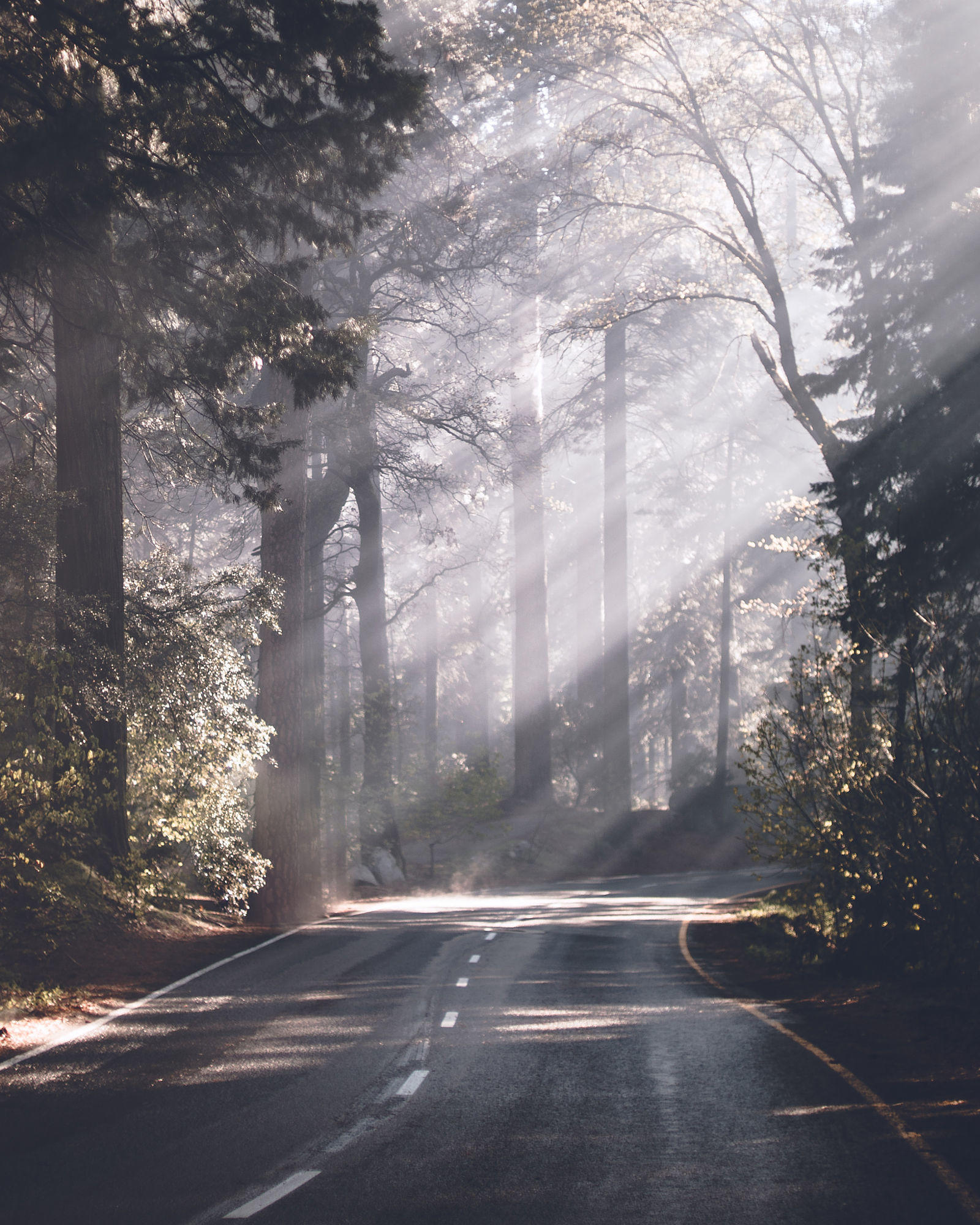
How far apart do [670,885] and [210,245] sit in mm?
22817

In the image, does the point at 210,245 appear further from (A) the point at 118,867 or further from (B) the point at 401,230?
(B) the point at 401,230

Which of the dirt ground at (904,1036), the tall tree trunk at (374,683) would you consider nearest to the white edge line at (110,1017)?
the dirt ground at (904,1036)

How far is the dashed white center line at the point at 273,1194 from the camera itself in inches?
226

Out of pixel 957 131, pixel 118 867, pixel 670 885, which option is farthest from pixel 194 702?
pixel 670 885

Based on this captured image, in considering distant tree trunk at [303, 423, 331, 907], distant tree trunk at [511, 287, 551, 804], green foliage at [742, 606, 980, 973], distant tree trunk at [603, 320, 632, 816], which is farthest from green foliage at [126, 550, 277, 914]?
distant tree trunk at [603, 320, 632, 816]

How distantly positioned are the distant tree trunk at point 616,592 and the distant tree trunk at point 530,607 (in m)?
2.23

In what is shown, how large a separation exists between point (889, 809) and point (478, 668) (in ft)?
191

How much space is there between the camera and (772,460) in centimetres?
5681

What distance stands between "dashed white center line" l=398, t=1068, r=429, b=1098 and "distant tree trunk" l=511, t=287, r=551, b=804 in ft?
97.9

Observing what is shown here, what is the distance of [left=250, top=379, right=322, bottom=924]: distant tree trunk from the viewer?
2100 cm

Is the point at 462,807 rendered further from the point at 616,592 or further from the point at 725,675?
the point at 725,675

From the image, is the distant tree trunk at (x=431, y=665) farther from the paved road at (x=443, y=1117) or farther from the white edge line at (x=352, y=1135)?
the white edge line at (x=352, y=1135)

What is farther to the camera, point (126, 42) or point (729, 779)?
point (729, 779)

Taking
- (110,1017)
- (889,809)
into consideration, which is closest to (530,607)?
(889,809)
